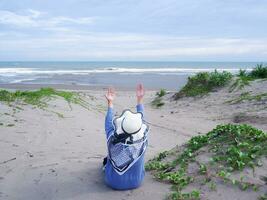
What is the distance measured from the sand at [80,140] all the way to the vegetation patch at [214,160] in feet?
0.52

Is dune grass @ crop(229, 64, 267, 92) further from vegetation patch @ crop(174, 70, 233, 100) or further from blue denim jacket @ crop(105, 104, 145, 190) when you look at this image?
blue denim jacket @ crop(105, 104, 145, 190)

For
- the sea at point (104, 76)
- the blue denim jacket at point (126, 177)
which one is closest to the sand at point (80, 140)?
the blue denim jacket at point (126, 177)

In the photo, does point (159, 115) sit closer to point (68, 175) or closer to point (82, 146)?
point (82, 146)

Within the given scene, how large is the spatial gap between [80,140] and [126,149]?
3.32m

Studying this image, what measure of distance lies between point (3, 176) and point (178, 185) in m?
2.43

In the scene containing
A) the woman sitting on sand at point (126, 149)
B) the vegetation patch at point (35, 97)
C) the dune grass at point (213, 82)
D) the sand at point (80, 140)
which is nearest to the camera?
the woman sitting on sand at point (126, 149)

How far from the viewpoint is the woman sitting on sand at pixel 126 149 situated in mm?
4406

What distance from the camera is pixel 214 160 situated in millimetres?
4941

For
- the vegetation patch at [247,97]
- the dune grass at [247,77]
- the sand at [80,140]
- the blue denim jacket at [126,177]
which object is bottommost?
the sand at [80,140]

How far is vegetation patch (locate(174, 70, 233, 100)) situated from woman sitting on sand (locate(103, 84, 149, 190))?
871 cm

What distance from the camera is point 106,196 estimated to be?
15.3 feet

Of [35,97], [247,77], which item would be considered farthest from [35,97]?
[247,77]

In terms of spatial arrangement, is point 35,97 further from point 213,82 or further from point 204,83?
point 213,82

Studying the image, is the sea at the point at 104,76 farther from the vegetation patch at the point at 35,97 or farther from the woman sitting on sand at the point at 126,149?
the woman sitting on sand at the point at 126,149
